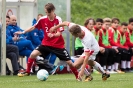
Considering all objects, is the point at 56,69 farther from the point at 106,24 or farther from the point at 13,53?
the point at 106,24

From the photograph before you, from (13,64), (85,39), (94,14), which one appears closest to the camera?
(85,39)

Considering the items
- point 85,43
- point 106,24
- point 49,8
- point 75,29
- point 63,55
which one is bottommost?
point 63,55

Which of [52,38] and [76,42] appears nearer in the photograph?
[52,38]

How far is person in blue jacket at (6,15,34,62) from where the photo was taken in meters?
19.8

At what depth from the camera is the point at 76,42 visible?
22.0 metres

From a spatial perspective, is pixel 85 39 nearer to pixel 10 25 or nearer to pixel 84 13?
pixel 10 25

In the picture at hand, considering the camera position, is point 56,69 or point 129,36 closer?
point 56,69

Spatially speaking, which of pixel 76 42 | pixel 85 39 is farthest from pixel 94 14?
pixel 85 39

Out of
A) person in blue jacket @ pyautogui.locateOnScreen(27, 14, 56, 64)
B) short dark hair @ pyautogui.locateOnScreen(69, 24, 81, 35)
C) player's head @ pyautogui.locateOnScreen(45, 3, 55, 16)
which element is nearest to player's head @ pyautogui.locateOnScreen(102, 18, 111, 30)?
person in blue jacket @ pyautogui.locateOnScreen(27, 14, 56, 64)

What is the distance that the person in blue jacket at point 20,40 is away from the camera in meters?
19.8

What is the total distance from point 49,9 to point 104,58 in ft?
19.7

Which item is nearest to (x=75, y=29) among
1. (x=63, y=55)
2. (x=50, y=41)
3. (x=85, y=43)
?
(x=85, y=43)

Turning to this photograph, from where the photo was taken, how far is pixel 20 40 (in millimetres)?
20109

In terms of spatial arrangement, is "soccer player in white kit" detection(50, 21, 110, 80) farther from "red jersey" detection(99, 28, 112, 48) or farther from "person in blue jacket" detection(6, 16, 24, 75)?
"red jersey" detection(99, 28, 112, 48)
